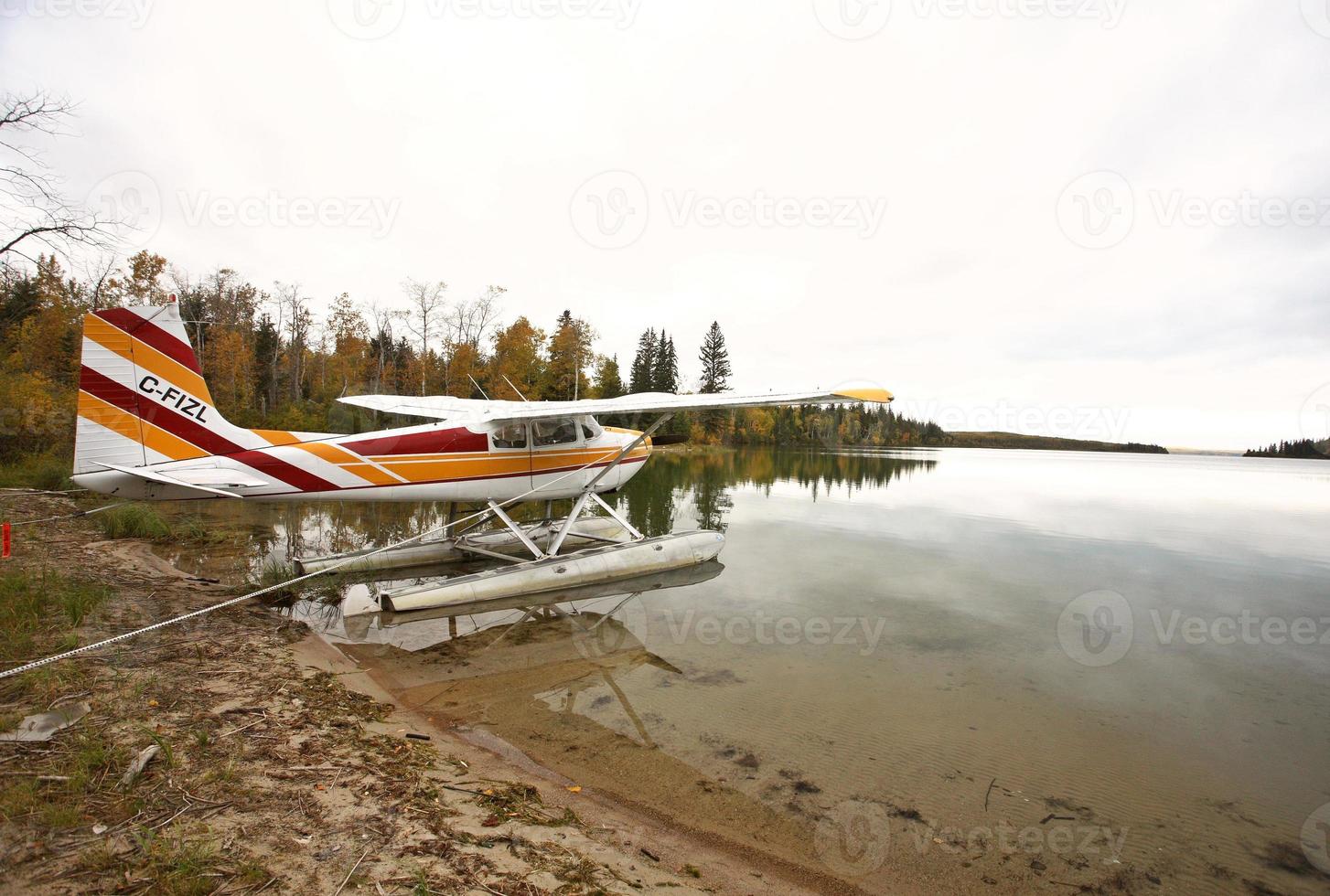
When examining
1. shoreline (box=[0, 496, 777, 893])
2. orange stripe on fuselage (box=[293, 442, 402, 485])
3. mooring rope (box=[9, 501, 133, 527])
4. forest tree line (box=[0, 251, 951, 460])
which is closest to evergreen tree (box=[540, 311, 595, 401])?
forest tree line (box=[0, 251, 951, 460])

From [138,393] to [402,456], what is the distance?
8.62 feet

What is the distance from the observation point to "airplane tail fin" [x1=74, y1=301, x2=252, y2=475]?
5.61 metres

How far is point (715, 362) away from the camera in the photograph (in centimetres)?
7594

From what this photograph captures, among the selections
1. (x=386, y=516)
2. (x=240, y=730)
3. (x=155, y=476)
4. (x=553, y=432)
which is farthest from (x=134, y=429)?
(x=386, y=516)

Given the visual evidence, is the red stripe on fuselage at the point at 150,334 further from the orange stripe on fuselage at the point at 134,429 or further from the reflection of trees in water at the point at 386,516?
the reflection of trees in water at the point at 386,516

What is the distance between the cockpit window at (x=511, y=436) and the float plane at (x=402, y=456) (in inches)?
0.7

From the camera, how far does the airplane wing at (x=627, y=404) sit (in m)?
5.84

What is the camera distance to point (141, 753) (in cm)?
264

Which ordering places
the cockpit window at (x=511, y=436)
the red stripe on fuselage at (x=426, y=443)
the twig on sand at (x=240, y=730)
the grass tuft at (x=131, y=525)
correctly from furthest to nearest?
the grass tuft at (x=131, y=525) → the cockpit window at (x=511, y=436) → the red stripe on fuselage at (x=426, y=443) → the twig on sand at (x=240, y=730)

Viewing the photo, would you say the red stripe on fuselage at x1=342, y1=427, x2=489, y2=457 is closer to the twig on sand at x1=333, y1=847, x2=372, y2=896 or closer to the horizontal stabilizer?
the horizontal stabilizer

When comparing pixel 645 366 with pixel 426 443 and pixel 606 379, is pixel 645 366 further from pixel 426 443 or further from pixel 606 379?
pixel 426 443

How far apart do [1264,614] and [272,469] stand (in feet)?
43.0

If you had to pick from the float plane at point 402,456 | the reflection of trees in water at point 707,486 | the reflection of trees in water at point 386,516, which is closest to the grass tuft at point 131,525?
the reflection of trees in water at point 386,516

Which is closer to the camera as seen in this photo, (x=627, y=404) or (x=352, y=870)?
(x=352, y=870)
